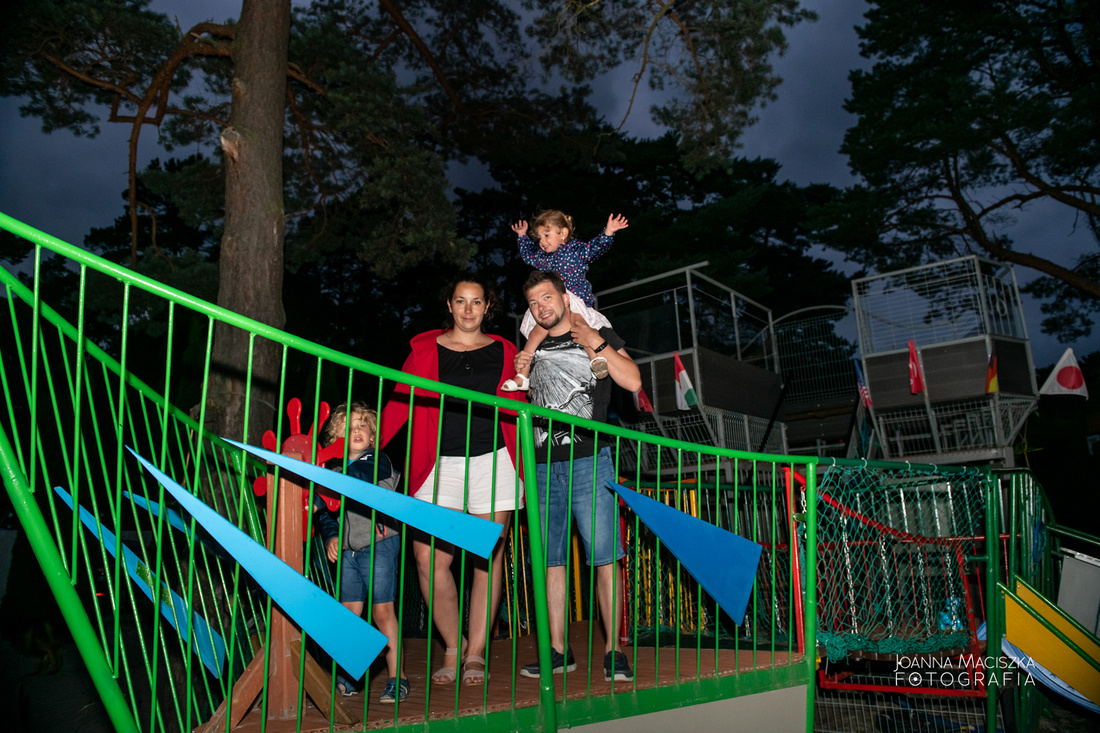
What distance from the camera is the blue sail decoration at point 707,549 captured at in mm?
2615

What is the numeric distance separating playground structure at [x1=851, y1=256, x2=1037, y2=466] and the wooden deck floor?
9123 mm

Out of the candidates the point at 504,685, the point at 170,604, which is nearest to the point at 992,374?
the point at 504,685

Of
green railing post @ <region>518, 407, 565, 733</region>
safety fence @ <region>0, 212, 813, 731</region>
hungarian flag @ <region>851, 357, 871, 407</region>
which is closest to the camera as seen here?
safety fence @ <region>0, 212, 813, 731</region>

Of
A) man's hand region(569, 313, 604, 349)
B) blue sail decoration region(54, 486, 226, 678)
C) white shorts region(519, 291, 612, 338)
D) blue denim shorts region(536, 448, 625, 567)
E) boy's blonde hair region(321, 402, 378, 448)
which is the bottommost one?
blue sail decoration region(54, 486, 226, 678)

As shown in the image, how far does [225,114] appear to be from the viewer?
25.0 ft

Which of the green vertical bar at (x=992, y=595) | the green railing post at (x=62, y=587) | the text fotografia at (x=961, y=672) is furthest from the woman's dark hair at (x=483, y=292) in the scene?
the text fotografia at (x=961, y=672)

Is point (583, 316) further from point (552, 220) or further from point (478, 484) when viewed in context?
point (478, 484)

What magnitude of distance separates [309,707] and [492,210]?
1938 cm

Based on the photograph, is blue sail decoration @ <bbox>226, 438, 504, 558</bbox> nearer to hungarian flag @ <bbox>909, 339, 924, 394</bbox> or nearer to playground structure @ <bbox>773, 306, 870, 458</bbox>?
hungarian flag @ <bbox>909, 339, 924, 394</bbox>

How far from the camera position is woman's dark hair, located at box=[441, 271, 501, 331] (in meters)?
3.17

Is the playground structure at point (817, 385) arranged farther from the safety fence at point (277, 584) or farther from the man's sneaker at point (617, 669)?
the man's sneaker at point (617, 669)

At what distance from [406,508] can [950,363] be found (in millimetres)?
10979

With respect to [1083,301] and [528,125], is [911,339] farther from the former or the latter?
[1083,301]

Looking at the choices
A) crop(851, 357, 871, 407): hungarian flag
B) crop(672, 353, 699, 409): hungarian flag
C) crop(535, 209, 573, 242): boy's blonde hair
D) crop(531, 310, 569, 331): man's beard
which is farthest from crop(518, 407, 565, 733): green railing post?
crop(851, 357, 871, 407): hungarian flag
